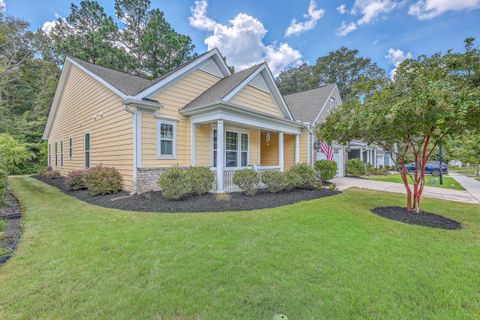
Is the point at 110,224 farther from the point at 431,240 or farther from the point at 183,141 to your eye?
the point at 431,240

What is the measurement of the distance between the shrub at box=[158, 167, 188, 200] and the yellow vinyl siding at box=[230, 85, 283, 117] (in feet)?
14.2

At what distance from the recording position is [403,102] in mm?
5070

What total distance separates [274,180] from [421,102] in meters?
5.42

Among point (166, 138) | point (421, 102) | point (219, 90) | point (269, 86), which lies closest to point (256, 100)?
point (269, 86)

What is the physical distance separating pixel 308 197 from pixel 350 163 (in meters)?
11.8

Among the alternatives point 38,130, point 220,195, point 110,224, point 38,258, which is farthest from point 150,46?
point 38,258

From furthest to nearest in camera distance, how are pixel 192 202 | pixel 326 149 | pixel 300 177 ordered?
pixel 326 149 → pixel 300 177 → pixel 192 202

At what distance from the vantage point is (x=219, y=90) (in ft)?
32.4

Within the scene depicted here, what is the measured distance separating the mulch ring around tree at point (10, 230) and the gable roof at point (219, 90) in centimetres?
616

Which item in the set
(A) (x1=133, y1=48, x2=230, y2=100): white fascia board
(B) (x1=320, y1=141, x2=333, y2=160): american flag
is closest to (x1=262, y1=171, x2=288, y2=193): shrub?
(A) (x1=133, y1=48, x2=230, y2=100): white fascia board

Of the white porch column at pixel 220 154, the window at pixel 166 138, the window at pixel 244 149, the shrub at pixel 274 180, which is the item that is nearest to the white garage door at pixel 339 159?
the window at pixel 244 149

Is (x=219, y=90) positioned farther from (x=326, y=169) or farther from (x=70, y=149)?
(x=70, y=149)

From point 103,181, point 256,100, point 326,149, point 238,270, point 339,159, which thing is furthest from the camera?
point 339,159

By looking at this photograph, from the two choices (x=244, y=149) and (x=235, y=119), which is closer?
(x=235, y=119)
